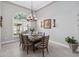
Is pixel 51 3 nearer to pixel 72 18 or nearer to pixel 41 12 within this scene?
pixel 41 12

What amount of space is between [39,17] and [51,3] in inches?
75.3

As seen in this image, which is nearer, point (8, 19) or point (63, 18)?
point (63, 18)

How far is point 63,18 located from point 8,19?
3.55 meters

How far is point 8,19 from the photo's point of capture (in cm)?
632

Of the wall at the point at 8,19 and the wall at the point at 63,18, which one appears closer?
the wall at the point at 63,18

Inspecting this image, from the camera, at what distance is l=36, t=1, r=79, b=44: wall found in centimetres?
483

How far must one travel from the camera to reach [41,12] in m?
7.70

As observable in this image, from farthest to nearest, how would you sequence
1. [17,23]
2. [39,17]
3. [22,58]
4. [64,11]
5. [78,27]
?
[39,17], [17,23], [64,11], [78,27], [22,58]

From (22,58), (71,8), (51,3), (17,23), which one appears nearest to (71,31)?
(71,8)

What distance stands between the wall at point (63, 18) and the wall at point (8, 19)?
2363 mm

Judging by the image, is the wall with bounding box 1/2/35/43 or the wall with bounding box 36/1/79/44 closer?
the wall with bounding box 36/1/79/44

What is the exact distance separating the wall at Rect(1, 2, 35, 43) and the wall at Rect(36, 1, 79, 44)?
236 cm

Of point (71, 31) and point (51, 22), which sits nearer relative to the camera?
point (71, 31)

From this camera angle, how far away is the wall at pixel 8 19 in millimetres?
6017
